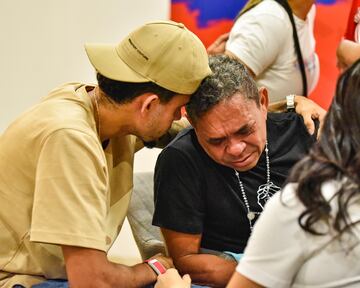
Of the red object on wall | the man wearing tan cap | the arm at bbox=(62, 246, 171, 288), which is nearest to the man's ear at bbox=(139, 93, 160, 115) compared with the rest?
Result: the man wearing tan cap

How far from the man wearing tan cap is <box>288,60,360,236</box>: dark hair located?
23.3 inches

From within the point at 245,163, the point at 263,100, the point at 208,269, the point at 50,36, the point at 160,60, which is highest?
the point at 160,60

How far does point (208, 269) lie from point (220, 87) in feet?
1.52

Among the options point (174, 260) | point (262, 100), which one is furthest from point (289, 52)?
point (174, 260)

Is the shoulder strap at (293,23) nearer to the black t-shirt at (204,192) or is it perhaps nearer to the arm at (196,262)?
the black t-shirt at (204,192)

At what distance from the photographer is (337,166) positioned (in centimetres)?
98

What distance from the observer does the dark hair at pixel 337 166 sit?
962mm

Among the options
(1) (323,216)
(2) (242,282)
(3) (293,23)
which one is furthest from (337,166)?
(3) (293,23)

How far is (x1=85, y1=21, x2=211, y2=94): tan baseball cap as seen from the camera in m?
1.55

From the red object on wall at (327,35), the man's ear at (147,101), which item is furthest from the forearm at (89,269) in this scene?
the red object on wall at (327,35)

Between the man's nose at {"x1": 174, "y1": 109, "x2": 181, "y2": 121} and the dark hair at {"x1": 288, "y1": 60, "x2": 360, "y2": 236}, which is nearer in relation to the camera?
the dark hair at {"x1": 288, "y1": 60, "x2": 360, "y2": 236}

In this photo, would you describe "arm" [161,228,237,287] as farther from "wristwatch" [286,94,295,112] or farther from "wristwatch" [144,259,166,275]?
"wristwatch" [286,94,295,112]

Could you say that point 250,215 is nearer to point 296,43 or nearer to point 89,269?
point 89,269

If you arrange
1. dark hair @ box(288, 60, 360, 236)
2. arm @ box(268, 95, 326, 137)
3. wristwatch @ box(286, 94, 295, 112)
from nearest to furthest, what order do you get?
dark hair @ box(288, 60, 360, 236) < arm @ box(268, 95, 326, 137) < wristwatch @ box(286, 94, 295, 112)
